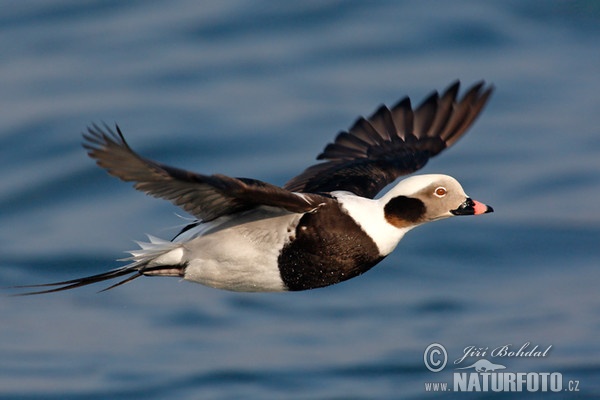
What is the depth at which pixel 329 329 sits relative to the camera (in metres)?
9.05

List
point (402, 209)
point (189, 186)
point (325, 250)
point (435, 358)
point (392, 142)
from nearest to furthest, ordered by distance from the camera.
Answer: point (189, 186) → point (325, 250) → point (402, 209) → point (392, 142) → point (435, 358)

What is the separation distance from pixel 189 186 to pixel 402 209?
102 centimetres

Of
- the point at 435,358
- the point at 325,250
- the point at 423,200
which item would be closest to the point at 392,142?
the point at 423,200

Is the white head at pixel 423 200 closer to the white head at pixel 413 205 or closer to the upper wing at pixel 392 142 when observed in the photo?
the white head at pixel 413 205

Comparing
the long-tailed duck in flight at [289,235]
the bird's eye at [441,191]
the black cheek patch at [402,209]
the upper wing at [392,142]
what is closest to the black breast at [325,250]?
the long-tailed duck in flight at [289,235]

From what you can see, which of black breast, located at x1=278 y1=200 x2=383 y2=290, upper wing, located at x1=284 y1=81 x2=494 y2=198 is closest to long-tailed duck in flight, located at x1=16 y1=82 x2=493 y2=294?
black breast, located at x1=278 y1=200 x2=383 y2=290

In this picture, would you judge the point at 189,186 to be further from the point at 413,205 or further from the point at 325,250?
the point at 413,205

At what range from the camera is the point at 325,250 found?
5770 mm

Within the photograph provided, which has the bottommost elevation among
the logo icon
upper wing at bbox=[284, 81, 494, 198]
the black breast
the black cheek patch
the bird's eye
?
the logo icon

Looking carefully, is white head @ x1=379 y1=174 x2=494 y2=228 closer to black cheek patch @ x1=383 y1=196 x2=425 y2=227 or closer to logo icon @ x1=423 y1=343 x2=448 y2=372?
black cheek patch @ x1=383 y1=196 x2=425 y2=227

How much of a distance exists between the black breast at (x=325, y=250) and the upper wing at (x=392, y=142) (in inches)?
30.2

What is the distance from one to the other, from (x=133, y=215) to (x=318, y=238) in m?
4.07

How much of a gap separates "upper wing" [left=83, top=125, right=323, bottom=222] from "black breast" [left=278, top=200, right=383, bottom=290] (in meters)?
0.09

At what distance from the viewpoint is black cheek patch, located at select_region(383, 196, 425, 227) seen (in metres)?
5.93
